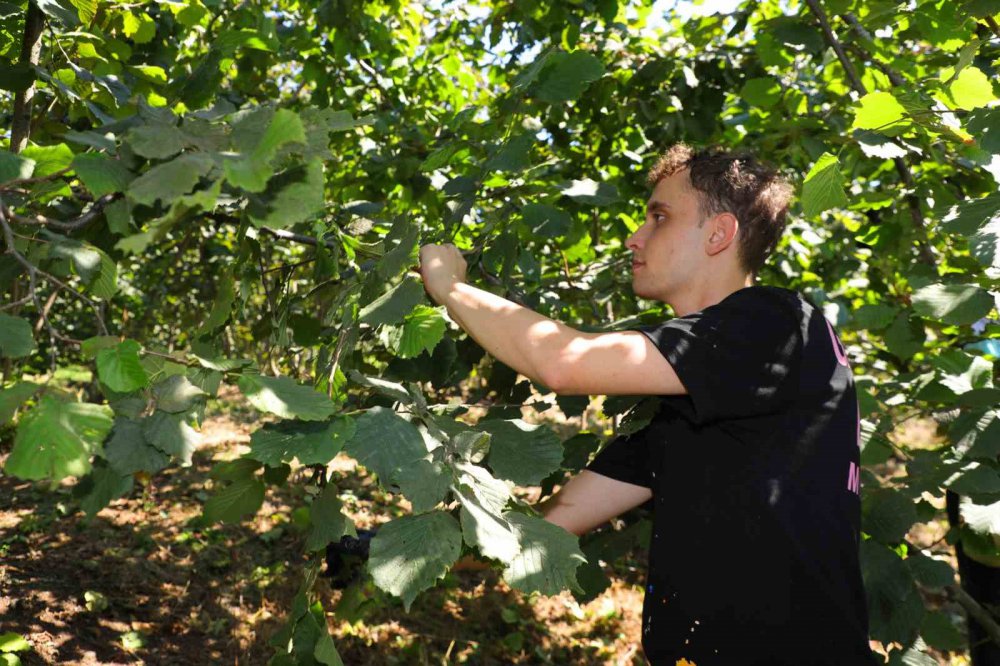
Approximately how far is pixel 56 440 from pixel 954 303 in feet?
6.57

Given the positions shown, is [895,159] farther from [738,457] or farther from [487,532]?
[487,532]

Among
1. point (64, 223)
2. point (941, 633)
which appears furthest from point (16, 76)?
point (941, 633)

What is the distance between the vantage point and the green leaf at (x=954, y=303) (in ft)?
6.16

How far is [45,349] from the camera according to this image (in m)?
8.17

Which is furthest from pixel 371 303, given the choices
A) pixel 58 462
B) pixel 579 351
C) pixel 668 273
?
Result: pixel 668 273

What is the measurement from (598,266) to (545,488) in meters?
1.03

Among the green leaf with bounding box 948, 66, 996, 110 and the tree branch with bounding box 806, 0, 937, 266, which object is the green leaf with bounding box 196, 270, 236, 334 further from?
the tree branch with bounding box 806, 0, 937, 266

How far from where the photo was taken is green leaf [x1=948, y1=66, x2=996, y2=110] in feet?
4.71

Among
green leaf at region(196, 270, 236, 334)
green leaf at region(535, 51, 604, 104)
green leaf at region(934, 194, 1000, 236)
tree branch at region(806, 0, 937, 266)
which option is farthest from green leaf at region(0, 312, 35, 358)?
tree branch at region(806, 0, 937, 266)

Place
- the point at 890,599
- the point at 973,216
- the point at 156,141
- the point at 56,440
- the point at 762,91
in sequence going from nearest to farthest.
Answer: the point at 56,440 < the point at 156,141 < the point at 973,216 < the point at 890,599 < the point at 762,91

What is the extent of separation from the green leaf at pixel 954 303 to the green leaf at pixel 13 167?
76.8 inches

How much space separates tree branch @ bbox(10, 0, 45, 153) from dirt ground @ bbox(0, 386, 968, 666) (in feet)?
7.04

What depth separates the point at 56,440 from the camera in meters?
0.95

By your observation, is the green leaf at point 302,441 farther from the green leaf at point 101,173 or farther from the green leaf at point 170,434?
the green leaf at point 101,173
